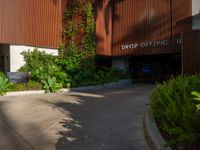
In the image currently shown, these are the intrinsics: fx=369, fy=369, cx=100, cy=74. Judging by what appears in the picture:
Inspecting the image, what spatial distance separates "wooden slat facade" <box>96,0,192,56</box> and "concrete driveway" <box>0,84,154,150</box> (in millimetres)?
9053

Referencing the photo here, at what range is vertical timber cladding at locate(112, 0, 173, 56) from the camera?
21.8 meters

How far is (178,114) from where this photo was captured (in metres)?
6.52

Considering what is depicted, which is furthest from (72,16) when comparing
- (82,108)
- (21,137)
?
(21,137)

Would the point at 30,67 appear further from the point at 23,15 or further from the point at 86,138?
the point at 86,138

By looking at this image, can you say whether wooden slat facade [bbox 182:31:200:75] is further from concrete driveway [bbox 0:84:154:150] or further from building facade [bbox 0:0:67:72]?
building facade [bbox 0:0:67:72]

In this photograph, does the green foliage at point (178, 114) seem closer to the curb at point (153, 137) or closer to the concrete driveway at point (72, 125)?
the curb at point (153, 137)

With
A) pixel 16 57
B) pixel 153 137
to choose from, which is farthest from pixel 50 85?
pixel 153 137

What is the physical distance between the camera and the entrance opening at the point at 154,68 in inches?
1136

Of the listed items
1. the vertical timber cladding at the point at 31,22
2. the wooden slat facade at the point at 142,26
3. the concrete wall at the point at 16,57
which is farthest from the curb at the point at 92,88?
the vertical timber cladding at the point at 31,22

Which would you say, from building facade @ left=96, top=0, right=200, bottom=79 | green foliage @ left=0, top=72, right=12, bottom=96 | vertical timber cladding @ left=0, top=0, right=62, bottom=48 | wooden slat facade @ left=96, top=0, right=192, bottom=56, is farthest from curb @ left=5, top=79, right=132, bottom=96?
vertical timber cladding @ left=0, top=0, right=62, bottom=48

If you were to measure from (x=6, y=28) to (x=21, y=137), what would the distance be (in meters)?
12.1

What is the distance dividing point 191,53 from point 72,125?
351 inches

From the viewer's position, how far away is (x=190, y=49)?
1684cm

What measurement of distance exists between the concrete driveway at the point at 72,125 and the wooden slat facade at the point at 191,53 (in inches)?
160
